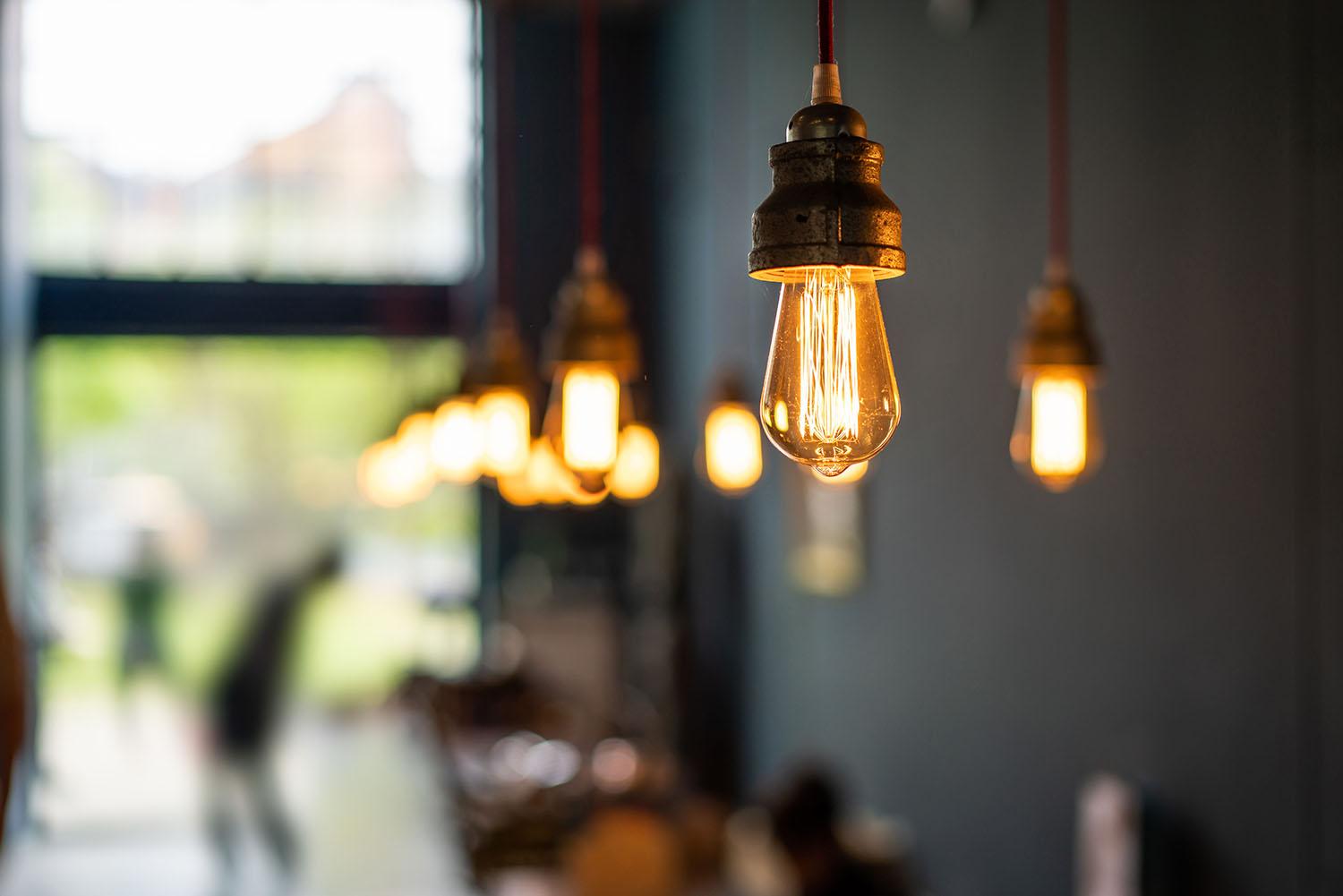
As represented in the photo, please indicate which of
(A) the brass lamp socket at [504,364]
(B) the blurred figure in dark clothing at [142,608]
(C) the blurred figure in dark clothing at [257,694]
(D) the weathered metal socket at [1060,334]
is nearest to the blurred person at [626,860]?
(A) the brass lamp socket at [504,364]

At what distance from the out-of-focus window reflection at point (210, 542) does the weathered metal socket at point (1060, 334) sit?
706 cm

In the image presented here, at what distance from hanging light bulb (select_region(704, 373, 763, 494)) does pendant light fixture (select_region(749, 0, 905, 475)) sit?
122 inches

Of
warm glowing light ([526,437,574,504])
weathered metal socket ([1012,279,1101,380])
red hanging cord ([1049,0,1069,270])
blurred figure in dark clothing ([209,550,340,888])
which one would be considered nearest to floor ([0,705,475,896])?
blurred figure in dark clothing ([209,550,340,888])

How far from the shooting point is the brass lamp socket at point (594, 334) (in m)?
2.63

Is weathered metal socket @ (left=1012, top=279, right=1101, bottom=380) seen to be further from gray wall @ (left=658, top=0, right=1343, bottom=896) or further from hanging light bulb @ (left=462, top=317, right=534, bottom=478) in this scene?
hanging light bulb @ (left=462, top=317, right=534, bottom=478)

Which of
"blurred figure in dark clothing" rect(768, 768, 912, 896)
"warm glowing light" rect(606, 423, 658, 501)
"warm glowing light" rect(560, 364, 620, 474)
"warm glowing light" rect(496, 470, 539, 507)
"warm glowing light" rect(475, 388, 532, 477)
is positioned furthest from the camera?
"warm glowing light" rect(606, 423, 658, 501)

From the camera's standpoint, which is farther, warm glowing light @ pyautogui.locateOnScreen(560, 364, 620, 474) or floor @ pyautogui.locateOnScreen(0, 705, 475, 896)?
floor @ pyautogui.locateOnScreen(0, 705, 475, 896)

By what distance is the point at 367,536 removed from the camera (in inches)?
383

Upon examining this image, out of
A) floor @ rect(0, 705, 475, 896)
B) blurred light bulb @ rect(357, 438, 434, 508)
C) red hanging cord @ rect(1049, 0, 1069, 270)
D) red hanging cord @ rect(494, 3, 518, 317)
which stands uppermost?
red hanging cord @ rect(494, 3, 518, 317)

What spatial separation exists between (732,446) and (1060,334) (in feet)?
5.71

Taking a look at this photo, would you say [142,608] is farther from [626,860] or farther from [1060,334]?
[1060,334]

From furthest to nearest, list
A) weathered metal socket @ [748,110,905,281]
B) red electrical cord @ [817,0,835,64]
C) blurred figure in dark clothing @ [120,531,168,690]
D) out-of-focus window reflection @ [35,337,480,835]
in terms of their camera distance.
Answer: blurred figure in dark clothing @ [120,531,168,690] < out-of-focus window reflection @ [35,337,480,835] < weathered metal socket @ [748,110,905,281] < red electrical cord @ [817,0,835,64]

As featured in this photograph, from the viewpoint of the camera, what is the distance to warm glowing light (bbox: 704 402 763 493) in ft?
14.0

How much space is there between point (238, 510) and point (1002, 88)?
6.73 meters
